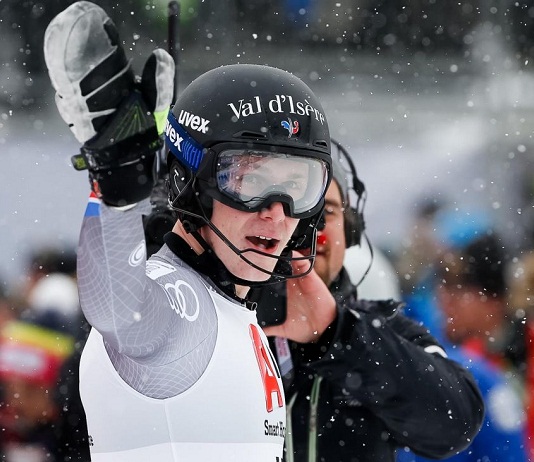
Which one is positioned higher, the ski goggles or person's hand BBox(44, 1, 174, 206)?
person's hand BBox(44, 1, 174, 206)

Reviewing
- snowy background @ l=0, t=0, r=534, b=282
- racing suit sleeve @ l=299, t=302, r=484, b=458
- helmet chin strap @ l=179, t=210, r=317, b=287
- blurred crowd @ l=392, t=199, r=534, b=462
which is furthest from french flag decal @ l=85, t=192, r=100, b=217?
snowy background @ l=0, t=0, r=534, b=282

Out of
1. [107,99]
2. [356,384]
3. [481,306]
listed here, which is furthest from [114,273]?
[481,306]

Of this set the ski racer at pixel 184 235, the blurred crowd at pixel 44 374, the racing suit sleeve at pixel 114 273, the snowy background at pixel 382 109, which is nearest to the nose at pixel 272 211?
the ski racer at pixel 184 235

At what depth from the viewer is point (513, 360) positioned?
200 inches

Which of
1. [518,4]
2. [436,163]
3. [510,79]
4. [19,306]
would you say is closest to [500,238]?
[436,163]

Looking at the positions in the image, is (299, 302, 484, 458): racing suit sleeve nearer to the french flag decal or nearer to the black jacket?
the black jacket

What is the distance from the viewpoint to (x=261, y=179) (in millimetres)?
2332

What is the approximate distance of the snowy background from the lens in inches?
300

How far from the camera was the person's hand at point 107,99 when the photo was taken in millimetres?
1568

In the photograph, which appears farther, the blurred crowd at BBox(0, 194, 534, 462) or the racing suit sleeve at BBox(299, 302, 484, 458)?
the blurred crowd at BBox(0, 194, 534, 462)

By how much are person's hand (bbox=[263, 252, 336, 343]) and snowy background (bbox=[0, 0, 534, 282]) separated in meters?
4.30

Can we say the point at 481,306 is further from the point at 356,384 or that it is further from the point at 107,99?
the point at 107,99

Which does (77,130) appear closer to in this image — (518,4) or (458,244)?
(458,244)

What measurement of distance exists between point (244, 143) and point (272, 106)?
142 mm
